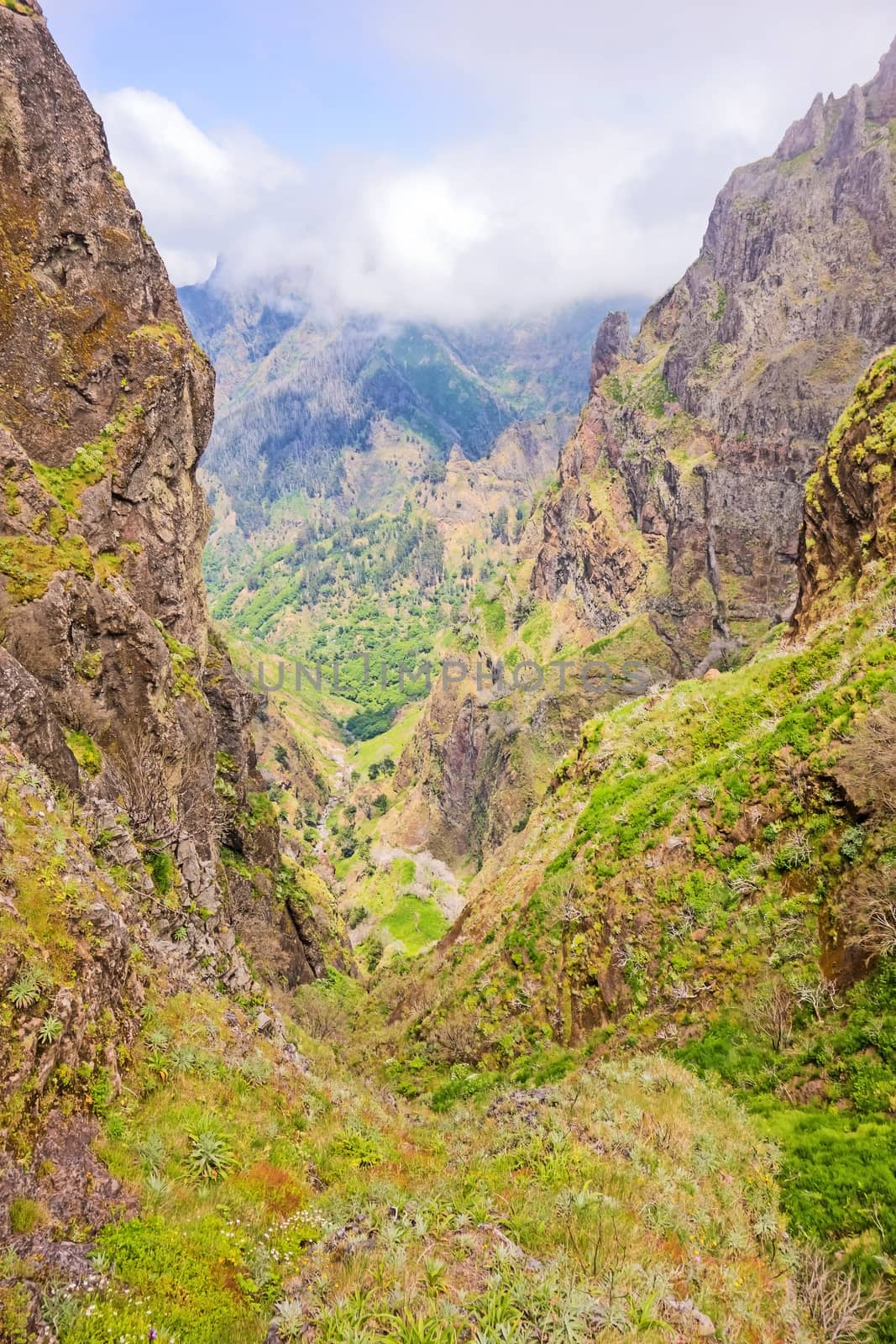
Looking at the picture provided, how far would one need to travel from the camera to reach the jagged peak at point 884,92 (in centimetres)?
15675

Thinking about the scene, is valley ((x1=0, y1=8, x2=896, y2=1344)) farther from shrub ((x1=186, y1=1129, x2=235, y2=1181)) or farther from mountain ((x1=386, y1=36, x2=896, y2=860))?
mountain ((x1=386, y1=36, x2=896, y2=860))

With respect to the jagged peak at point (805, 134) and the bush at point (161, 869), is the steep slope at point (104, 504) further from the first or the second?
the jagged peak at point (805, 134)

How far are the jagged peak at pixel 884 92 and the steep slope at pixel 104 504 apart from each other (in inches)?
8274

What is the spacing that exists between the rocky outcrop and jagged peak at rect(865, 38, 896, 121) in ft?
637

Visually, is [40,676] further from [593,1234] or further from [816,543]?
[816,543]

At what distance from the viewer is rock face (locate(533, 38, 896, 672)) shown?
438 ft

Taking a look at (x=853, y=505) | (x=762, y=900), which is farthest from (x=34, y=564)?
(x=853, y=505)

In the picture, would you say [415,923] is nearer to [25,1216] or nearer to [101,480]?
[101,480]

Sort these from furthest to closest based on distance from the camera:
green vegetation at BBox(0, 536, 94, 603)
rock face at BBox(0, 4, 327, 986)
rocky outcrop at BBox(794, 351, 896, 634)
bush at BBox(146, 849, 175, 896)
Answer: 1. rocky outcrop at BBox(794, 351, 896, 634)
2. bush at BBox(146, 849, 175, 896)
3. rock face at BBox(0, 4, 327, 986)
4. green vegetation at BBox(0, 536, 94, 603)

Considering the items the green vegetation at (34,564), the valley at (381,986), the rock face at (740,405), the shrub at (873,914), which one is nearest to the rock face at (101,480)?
the green vegetation at (34,564)

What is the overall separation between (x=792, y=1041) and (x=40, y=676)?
24177 mm

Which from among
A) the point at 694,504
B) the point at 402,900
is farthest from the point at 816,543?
the point at 694,504

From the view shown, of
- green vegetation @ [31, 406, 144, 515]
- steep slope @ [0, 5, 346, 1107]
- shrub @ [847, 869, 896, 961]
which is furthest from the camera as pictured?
green vegetation @ [31, 406, 144, 515]

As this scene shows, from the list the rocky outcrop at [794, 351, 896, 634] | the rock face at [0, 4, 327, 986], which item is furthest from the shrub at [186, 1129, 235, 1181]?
the rocky outcrop at [794, 351, 896, 634]
